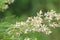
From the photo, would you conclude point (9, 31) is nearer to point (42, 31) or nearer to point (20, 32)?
point (20, 32)

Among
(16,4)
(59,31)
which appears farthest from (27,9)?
(59,31)

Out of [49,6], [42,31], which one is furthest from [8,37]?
[49,6]

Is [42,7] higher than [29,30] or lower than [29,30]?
higher

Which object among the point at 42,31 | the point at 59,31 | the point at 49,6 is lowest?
the point at 42,31

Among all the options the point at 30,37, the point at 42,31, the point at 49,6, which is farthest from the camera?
the point at 49,6

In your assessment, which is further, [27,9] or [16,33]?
[27,9]

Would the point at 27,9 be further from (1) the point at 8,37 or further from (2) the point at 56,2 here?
(1) the point at 8,37

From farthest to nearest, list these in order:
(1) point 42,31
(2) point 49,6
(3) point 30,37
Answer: (2) point 49,6 → (3) point 30,37 → (1) point 42,31
